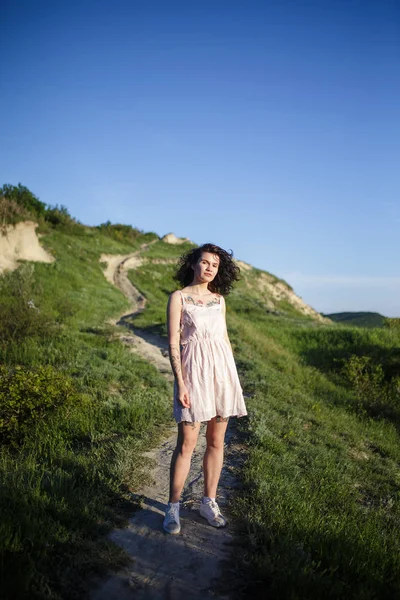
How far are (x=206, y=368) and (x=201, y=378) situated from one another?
106 mm

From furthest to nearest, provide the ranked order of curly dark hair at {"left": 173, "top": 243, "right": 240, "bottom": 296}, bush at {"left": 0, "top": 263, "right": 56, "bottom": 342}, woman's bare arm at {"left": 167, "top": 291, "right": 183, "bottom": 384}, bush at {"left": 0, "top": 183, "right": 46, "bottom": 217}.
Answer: bush at {"left": 0, "top": 183, "right": 46, "bottom": 217} < bush at {"left": 0, "top": 263, "right": 56, "bottom": 342} < curly dark hair at {"left": 173, "top": 243, "right": 240, "bottom": 296} < woman's bare arm at {"left": 167, "top": 291, "right": 183, "bottom": 384}

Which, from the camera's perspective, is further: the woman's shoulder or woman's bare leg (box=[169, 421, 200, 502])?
the woman's shoulder

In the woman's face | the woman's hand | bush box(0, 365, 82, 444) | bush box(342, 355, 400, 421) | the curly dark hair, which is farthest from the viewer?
bush box(342, 355, 400, 421)

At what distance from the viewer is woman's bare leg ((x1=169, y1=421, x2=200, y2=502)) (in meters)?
3.28

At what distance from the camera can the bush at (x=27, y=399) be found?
18.2 feet

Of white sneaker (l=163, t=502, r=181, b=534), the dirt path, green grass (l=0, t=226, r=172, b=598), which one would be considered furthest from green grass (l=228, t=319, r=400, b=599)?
green grass (l=0, t=226, r=172, b=598)

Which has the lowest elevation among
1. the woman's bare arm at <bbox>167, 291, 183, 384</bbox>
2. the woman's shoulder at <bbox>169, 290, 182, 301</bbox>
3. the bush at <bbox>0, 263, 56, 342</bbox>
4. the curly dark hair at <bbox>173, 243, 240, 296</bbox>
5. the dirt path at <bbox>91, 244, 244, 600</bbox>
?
the dirt path at <bbox>91, 244, 244, 600</bbox>

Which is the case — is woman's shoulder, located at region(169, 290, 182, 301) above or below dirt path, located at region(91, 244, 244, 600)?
above

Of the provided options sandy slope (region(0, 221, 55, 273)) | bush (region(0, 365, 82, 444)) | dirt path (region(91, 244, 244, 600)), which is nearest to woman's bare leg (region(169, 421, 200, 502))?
dirt path (region(91, 244, 244, 600))

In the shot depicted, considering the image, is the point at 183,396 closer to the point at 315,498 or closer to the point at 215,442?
the point at 215,442

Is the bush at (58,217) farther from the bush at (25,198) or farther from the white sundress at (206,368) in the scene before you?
the white sundress at (206,368)

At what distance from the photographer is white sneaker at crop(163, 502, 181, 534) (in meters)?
3.27

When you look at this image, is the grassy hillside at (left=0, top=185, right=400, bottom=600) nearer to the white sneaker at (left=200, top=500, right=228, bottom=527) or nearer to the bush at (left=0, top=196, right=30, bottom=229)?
the white sneaker at (left=200, top=500, right=228, bottom=527)

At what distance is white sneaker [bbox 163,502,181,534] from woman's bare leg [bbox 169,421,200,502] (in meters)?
0.09
